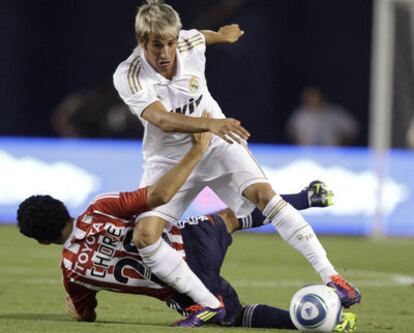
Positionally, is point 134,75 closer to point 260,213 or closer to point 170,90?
point 170,90

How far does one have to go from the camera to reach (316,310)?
278 inches

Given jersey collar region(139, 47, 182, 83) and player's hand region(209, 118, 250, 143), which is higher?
jersey collar region(139, 47, 182, 83)

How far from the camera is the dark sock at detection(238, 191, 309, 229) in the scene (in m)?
8.36

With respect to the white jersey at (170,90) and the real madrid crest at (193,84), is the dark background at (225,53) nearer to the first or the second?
the white jersey at (170,90)

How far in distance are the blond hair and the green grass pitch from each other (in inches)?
65.9

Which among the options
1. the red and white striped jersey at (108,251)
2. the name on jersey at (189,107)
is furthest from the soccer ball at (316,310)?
the name on jersey at (189,107)

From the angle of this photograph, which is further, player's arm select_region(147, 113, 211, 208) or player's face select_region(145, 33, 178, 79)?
player's face select_region(145, 33, 178, 79)

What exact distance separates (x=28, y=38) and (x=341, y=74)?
4680mm

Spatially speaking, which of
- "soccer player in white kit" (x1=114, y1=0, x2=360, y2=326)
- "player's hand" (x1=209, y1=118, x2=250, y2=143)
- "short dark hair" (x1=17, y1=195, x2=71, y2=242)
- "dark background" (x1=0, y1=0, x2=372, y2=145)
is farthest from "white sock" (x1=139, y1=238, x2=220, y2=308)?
"dark background" (x1=0, y1=0, x2=372, y2=145)

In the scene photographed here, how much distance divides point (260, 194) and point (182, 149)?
56 centimetres

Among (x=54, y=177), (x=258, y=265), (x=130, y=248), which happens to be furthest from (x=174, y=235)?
(x=54, y=177)

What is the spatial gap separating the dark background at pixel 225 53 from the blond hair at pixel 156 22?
11.6 m

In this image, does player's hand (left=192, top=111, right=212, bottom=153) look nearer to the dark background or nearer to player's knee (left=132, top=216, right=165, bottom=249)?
player's knee (left=132, top=216, right=165, bottom=249)

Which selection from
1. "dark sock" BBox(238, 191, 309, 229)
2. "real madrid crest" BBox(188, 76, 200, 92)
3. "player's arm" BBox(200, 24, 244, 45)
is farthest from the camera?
"player's arm" BBox(200, 24, 244, 45)
